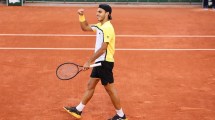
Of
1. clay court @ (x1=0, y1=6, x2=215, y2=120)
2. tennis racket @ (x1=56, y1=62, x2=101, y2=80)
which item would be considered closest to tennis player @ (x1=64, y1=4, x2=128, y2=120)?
tennis racket @ (x1=56, y1=62, x2=101, y2=80)

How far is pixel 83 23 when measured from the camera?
672cm

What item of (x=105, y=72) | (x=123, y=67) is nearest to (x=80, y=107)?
(x=105, y=72)

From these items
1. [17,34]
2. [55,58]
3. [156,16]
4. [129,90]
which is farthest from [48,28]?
[129,90]

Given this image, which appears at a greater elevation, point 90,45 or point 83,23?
point 83,23

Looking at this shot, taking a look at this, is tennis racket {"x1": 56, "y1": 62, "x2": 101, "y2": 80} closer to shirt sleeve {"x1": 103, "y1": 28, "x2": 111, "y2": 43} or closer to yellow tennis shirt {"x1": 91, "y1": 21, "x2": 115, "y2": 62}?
yellow tennis shirt {"x1": 91, "y1": 21, "x2": 115, "y2": 62}

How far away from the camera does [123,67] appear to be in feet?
33.2

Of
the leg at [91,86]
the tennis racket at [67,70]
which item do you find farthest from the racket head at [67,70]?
the leg at [91,86]

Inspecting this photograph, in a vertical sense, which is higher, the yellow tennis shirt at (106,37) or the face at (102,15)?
the face at (102,15)

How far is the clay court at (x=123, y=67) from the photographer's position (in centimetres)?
744

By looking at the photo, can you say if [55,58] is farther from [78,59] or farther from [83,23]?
[83,23]

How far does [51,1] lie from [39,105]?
14.5 meters

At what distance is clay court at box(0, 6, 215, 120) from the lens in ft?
24.4

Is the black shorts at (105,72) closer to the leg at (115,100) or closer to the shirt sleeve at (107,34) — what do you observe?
the leg at (115,100)

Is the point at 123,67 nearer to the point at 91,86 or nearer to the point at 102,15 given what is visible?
the point at 91,86
